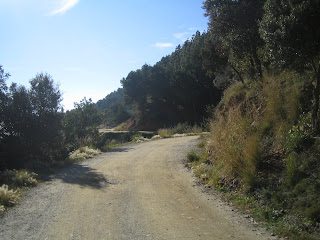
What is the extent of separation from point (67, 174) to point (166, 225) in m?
7.58

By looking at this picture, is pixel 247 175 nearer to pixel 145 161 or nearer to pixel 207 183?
pixel 207 183

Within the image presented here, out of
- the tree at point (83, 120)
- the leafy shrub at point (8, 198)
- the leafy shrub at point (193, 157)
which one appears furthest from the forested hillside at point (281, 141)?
the tree at point (83, 120)

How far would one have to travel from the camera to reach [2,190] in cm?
841

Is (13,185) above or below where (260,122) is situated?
below

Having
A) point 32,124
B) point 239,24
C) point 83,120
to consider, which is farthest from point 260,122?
point 83,120

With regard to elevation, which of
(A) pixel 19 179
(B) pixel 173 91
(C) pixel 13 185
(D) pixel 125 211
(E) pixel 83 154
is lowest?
(D) pixel 125 211

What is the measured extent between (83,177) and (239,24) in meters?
11.5

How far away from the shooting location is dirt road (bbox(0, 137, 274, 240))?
18.9ft

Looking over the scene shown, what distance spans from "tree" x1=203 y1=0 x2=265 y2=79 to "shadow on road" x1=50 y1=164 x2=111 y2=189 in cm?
964

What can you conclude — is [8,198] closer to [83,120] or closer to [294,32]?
[294,32]

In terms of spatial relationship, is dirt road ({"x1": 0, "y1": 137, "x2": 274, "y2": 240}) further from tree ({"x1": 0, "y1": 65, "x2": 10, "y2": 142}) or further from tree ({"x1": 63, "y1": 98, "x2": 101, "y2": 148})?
tree ({"x1": 63, "y1": 98, "x2": 101, "y2": 148})

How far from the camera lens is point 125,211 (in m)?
7.12

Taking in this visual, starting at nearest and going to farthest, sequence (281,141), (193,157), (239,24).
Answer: (281,141) → (193,157) → (239,24)

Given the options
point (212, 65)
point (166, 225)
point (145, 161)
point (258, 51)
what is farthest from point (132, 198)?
point (212, 65)
